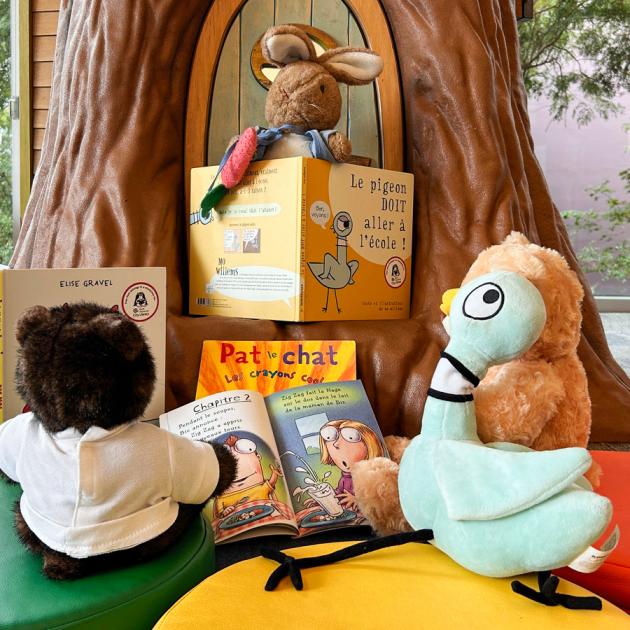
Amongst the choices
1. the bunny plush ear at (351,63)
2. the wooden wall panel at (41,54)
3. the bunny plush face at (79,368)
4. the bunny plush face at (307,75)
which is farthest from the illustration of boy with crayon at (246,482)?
the wooden wall panel at (41,54)

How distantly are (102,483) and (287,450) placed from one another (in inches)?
19.1

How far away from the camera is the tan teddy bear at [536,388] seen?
0.91 m

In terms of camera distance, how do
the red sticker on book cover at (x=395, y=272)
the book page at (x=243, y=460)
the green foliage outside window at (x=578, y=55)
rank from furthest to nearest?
the green foliage outside window at (x=578, y=55), the red sticker on book cover at (x=395, y=272), the book page at (x=243, y=460)

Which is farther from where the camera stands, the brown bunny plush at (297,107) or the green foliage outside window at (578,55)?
the green foliage outside window at (578,55)

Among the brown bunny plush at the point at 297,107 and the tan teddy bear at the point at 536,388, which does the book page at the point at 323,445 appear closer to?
the tan teddy bear at the point at 536,388

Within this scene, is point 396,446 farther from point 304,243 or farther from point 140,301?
point 140,301

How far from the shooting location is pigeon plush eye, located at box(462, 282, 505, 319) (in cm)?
81

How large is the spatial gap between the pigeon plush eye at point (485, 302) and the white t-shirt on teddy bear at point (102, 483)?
1.25ft

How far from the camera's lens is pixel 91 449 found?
2.37ft

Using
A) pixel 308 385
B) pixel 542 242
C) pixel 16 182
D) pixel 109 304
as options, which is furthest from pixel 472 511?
pixel 16 182

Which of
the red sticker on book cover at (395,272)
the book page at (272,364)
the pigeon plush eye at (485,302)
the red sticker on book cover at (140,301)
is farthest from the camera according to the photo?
the red sticker on book cover at (395,272)

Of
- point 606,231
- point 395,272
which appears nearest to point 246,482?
point 395,272

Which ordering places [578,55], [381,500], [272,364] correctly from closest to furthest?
[381,500] → [272,364] → [578,55]

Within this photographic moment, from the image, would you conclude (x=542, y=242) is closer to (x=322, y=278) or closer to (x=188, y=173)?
(x=322, y=278)
